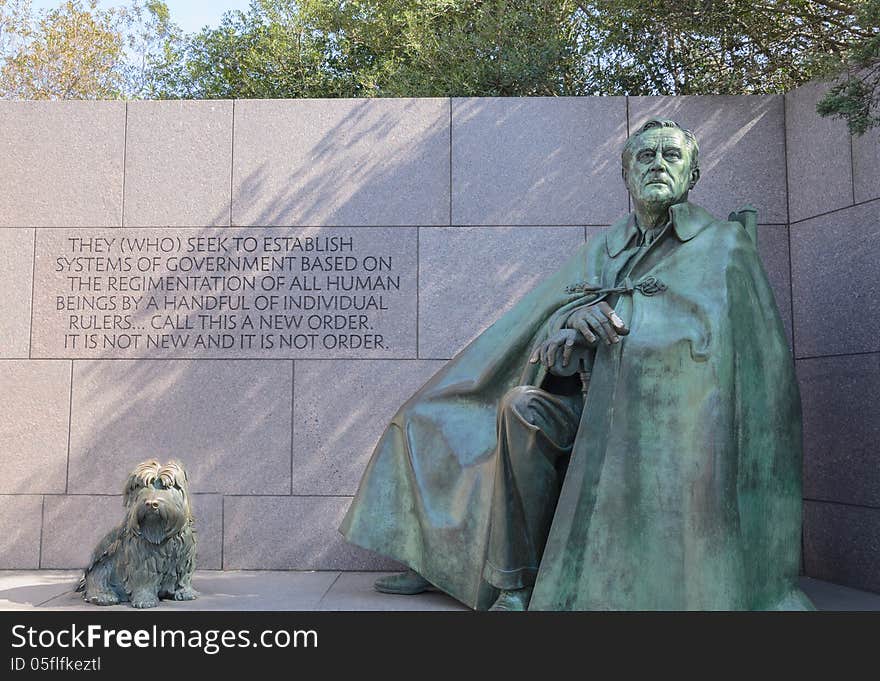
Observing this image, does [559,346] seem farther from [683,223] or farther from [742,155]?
[742,155]

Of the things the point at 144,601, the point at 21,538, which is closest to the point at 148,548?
the point at 144,601

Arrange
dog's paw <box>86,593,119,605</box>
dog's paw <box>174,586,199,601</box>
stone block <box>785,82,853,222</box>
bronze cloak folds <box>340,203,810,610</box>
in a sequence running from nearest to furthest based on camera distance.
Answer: bronze cloak folds <box>340,203,810,610</box>
dog's paw <box>86,593,119,605</box>
dog's paw <box>174,586,199,601</box>
stone block <box>785,82,853,222</box>

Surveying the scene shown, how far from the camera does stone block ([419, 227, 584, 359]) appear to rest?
6.02 metres

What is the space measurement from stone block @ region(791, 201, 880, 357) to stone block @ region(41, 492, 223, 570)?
12.9 ft

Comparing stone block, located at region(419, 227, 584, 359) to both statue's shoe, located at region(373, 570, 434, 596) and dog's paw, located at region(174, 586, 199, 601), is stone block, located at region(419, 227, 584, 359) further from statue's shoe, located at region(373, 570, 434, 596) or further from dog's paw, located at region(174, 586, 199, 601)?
dog's paw, located at region(174, 586, 199, 601)

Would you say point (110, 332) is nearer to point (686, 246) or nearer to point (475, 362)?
point (475, 362)

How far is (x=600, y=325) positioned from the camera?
12.3 feet

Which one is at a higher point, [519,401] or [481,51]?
[481,51]

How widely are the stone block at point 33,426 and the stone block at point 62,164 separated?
3.28ft

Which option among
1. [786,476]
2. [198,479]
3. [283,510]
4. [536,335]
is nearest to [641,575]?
[786,476]

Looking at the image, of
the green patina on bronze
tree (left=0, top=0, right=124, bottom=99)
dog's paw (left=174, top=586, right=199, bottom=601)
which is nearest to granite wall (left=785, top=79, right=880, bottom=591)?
the green patina on bronze

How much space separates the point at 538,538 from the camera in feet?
12.9

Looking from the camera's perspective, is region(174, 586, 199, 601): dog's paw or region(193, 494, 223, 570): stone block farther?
region(193, 494, 223, 570): stone block

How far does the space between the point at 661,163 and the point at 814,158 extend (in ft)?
7.59
